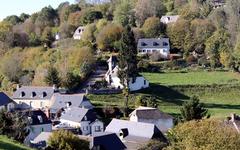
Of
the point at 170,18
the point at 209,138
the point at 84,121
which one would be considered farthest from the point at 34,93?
the point at 170,18

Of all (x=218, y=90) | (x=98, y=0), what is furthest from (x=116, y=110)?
(x=98, y=0)

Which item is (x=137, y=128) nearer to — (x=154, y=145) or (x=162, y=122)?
(x=154, y=145)

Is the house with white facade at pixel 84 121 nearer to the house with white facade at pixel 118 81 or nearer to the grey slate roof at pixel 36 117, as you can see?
the grey slate roof at pixel 36 117

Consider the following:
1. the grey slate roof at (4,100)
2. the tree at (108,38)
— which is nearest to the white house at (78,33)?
the tree at (108,38)

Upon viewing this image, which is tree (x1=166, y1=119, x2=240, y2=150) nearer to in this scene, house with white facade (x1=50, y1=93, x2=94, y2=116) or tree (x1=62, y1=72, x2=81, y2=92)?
house with white facade (x1=50, y1=93, x2=94, y2=116)

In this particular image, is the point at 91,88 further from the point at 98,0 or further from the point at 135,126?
the point at 98,0

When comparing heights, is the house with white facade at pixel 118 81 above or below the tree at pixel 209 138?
above
